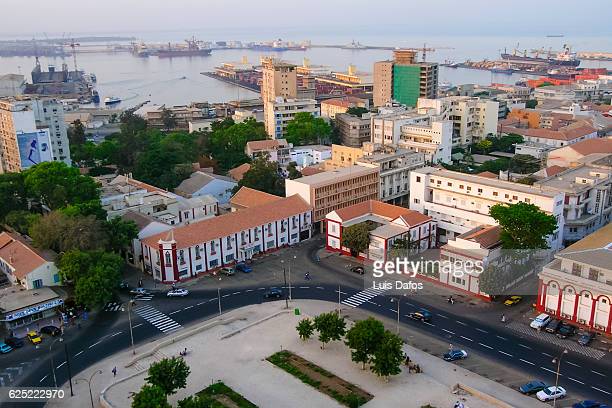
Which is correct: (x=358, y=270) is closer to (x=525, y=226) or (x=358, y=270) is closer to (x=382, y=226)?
(x=382, y=226)

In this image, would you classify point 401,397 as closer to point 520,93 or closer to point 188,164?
point 188,164

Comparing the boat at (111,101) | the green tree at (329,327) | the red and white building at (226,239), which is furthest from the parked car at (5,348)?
the boat at (111,101)

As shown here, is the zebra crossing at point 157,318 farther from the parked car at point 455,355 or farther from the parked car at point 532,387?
the parked car at point 532,387

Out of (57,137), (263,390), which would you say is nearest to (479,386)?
(263,390)

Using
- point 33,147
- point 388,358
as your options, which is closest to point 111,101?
point 33,147

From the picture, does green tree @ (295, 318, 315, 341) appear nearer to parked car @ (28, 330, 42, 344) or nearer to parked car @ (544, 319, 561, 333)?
parked car @ (544, 319, 561, 333)

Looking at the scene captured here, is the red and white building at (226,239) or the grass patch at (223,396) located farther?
the red and white building at (226,239)

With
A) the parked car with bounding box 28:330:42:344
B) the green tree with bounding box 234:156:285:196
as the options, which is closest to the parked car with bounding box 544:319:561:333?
the parked car with bounding box 28:330:42:344
